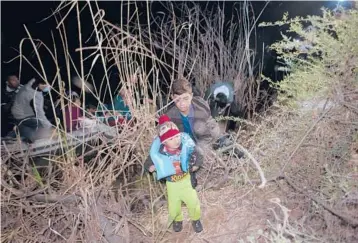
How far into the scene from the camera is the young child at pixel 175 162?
265 cm

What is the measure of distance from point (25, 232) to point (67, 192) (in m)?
0.47

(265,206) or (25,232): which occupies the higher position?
(265,206)

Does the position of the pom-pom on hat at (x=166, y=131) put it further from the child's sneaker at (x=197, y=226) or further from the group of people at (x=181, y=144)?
the child's sneaker at (x=197, y=226)

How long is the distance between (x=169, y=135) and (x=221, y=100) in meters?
1.91

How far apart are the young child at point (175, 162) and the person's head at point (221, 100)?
165 cm

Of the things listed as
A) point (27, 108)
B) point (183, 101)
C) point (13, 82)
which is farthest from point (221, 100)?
point (13, 82)

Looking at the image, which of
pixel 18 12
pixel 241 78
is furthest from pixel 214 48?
pixel 18 12

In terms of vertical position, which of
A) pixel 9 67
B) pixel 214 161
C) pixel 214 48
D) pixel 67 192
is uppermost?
pixel 214 48

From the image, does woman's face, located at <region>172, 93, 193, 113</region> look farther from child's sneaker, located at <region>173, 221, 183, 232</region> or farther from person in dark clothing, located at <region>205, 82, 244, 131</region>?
person in dark clothing, located at <region>205, 82, 244, 131</region>

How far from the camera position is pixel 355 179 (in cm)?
247

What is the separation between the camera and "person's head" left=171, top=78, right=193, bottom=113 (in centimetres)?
301

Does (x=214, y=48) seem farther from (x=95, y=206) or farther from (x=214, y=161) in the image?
(x=95, y=206)

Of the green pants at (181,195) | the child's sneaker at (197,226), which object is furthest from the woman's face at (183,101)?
the child's sneaker at (197,226)

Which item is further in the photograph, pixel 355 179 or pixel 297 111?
pixel 297 111
